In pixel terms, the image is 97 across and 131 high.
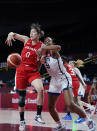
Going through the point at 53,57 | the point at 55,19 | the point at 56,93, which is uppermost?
the point at 55,19

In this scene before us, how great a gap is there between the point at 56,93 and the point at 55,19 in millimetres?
11663

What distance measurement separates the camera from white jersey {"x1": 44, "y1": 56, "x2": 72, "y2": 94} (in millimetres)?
5879

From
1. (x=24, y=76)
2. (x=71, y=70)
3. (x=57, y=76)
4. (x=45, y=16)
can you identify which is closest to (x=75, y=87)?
(x=71, y=70)

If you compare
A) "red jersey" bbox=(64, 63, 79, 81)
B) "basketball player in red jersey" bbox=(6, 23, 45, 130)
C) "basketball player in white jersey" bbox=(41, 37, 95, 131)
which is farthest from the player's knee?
"red jersey" bbox=(64, 63, 79, 81)

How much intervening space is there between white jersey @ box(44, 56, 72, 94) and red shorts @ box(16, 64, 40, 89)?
0.30 m

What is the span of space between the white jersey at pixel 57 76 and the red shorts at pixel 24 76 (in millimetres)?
302

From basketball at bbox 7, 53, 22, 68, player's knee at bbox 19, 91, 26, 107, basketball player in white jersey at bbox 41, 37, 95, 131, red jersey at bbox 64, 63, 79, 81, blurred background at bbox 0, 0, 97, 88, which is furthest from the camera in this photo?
blurred background at bbox 0, 0, 97, 88

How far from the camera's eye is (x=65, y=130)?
20.3 feet

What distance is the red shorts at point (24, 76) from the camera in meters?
5.91

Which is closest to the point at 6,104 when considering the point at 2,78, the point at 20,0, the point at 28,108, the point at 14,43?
the point at 28,108

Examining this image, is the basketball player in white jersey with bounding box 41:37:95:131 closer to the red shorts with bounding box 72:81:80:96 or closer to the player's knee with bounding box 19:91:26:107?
the player's knee with bounding box 19:91:26:107

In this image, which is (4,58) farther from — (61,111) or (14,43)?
(61,111)

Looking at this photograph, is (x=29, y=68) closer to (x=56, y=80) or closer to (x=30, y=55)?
(x=30, y=55)

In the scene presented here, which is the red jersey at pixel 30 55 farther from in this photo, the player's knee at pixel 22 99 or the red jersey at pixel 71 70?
the red jersey at pixel 71 70
